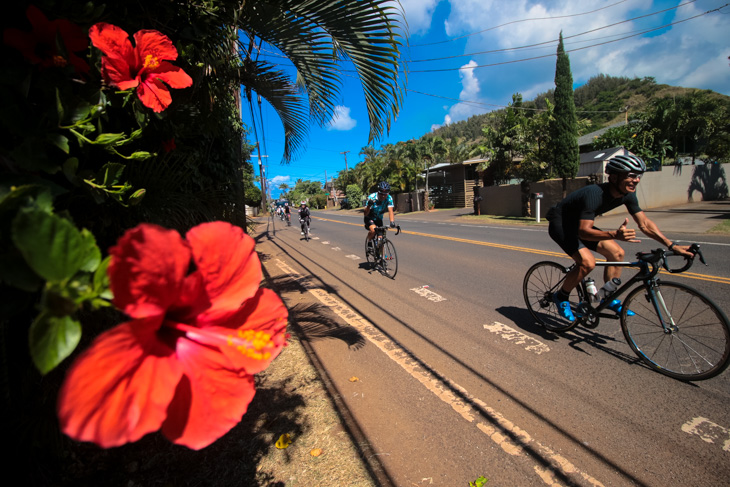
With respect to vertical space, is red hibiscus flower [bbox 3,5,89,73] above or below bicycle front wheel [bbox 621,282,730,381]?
above

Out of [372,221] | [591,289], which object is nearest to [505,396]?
[591,289]

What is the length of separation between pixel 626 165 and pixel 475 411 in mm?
2568

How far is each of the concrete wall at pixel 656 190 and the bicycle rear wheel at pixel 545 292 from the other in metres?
16.3

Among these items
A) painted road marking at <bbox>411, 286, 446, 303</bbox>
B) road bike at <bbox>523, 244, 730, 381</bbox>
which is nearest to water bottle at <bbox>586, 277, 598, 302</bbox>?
road bike at <bbox>523, 244, 730, 381</bbox>

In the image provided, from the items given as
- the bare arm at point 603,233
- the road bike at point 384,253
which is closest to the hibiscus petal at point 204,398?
the bare arm at point 603,233

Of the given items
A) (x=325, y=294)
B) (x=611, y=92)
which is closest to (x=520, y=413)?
(x=325, y=294)

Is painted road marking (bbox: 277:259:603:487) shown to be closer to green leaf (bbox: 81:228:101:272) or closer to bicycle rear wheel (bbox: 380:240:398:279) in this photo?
green leaf (bbox: 81:228:101:272)

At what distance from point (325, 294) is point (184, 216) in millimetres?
4440

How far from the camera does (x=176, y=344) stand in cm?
57

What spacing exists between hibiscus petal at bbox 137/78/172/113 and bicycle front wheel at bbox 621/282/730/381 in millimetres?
3901

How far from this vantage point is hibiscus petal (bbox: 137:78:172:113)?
1025 mm

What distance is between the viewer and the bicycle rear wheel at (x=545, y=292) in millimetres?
4293

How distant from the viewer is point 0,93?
819 mm

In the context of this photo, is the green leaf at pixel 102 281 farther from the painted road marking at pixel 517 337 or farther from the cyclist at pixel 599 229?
the painted road marking at pixel 517 337
